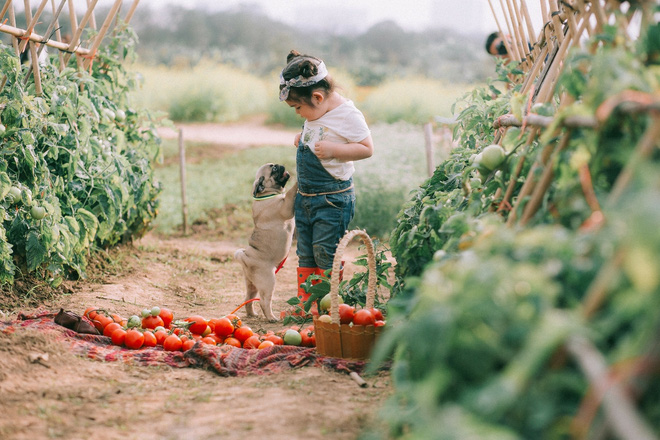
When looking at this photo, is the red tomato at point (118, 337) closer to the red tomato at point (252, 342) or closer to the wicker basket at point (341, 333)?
the red tomato at point (252, 342)

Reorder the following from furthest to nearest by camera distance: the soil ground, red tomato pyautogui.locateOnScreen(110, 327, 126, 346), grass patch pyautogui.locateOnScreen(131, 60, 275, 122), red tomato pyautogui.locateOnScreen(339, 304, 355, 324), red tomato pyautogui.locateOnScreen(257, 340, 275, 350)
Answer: grass patch pyautogui.locateOnScreen(131, 60, 275, 122)
red tomato pyautogui.locateOnScreen(110, 327, 126, 346)
red tomato pyautogui.locateOnScreen(257, 340, 275, 350)
red tomato pyautogui.locateOnScreen(339, 304, 355, 324)
the soil ground

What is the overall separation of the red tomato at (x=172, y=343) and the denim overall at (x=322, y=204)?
987 mm

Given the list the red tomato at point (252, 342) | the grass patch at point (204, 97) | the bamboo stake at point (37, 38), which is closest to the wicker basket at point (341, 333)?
the red tomato at point (252, 342)

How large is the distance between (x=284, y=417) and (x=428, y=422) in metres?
1.13

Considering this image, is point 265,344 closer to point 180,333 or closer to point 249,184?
point 180,333

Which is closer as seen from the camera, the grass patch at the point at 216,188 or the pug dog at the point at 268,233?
the pug dog at the point at 268,233

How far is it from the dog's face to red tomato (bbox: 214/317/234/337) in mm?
884

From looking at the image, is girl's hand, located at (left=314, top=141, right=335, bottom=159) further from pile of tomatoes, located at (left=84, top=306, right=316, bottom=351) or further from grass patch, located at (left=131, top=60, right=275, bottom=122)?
grass patch, located at (left=131, top=60, right=275, bottom=122)

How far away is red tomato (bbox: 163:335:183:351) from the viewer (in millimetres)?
3180

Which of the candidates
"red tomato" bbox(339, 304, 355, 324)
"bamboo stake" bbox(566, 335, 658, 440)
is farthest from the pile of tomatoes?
"bamboo stake" bbox(566, 335, 658, 440)

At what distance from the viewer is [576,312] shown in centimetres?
120

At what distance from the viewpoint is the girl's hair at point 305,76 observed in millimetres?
3602

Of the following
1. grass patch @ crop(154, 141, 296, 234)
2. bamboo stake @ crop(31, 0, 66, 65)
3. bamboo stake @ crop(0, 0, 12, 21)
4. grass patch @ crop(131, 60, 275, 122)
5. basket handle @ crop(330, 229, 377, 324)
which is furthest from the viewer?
grass patch @ crop(131, 60, 275, 122)

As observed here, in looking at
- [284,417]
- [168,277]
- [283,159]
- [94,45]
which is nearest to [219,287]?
[168,277]
